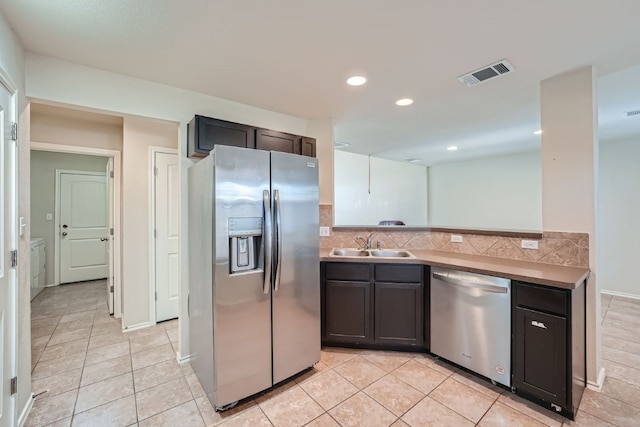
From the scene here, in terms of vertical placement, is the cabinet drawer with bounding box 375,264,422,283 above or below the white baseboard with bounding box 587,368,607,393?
above

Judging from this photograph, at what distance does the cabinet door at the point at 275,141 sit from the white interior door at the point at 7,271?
63.3 inches

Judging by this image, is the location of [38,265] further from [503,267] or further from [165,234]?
[503,267]

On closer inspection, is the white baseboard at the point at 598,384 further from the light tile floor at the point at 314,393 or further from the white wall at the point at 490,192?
the white wall at the point at 490,192

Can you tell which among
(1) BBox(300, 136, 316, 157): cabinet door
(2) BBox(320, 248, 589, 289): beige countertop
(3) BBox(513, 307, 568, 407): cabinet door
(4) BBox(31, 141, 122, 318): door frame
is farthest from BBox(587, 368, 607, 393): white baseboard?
(4) BBox(31, 141, 122, 318): door frame

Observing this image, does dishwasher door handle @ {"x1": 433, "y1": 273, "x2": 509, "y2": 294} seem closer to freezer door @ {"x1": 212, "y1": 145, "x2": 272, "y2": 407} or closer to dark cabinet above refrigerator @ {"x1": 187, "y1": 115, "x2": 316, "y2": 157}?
freezer door @ {"x1": 212, "y1": 145, "x2": 272, "y2": 407}

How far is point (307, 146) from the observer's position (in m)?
3.03

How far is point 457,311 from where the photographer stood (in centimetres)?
226

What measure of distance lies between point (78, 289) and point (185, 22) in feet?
16.7

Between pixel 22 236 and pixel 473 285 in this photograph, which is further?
pixel 473 285

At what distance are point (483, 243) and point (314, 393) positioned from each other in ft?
6.57

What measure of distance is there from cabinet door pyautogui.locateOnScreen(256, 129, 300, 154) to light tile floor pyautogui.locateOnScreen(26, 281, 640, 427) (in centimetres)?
205

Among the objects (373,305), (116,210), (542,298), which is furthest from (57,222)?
(542,298)

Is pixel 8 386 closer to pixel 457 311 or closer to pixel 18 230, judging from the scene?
pixel 18 230

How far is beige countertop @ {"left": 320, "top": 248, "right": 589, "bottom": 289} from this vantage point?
179cm
